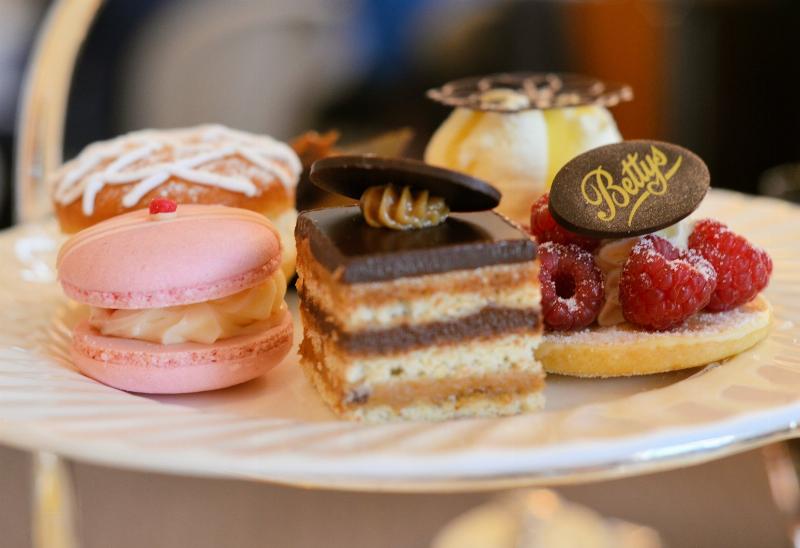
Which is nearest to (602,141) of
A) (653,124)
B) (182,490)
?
(182,490)

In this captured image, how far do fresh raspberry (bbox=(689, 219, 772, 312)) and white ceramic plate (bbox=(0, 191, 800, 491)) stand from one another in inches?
3.5

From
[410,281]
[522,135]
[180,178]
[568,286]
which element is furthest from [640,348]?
[180,178]

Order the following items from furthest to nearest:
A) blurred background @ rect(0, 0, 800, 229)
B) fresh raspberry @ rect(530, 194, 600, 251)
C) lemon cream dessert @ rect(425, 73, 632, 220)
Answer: blurred background @ rect(0, 0, 800, 229) < lemon cream dessert @ rect(425, 73, 632, 220) < fresh raspberry @ rect(530, 194, 600, 251)

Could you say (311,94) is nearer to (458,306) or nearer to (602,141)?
(602,141)

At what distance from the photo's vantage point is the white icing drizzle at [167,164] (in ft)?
5.77

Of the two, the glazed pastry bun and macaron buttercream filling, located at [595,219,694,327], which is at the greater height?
the glazed pastry bun

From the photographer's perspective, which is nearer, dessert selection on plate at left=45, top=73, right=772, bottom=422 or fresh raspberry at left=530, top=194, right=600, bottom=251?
dessert selection on plate at left=45, top=73, right=772, bottom=422

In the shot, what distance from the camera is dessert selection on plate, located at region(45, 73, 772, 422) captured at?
1.29m

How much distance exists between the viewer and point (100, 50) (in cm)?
412

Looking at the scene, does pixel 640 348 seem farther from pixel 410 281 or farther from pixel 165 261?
pixel 165 261

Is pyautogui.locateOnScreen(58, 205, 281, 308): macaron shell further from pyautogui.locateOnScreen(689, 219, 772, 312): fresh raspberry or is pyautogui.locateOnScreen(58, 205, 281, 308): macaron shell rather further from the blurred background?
the blurred background

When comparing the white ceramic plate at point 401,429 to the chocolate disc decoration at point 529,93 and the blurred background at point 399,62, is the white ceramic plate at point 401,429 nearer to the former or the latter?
the chocolate disc decoration at point 529,93

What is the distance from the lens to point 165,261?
4.55 feet

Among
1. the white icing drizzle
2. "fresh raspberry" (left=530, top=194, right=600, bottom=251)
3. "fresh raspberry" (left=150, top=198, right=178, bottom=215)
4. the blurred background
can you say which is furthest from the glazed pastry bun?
the blurred background
